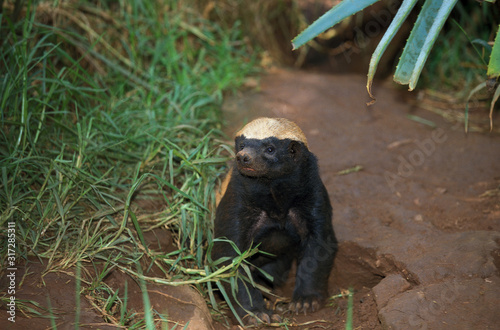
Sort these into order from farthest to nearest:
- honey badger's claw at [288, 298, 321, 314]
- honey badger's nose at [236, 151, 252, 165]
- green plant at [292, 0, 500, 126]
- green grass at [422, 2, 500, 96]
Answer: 1. green grass at [422, 2, 500, 96]
2. honey badger's claw at [288, 298, 321, 314]
3. honey badger's nose at [236, 151, 252, 165]
4. green plant at [292, 0, 500, 126]

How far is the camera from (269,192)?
A: 3.45m

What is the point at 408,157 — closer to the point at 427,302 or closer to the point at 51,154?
the point at 427,302

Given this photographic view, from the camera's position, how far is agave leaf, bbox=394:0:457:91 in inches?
121

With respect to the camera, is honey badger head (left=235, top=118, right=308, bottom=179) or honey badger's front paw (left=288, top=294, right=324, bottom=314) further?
honey badger's front paw (left=288, top=294, right=324, bottom=314)

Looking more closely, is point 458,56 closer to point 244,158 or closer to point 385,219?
point 385,219

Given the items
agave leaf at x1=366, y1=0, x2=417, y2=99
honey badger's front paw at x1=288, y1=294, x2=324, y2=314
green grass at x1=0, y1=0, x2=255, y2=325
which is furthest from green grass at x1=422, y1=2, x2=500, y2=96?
honey badger's front paw at x1=288, y1=294, x2=324, y2=314

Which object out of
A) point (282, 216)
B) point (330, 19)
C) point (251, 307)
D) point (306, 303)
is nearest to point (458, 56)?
point (330, 19)

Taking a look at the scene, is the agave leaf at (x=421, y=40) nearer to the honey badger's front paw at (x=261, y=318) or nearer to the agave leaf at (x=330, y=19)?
the agave leaf at (x=330, y=19)

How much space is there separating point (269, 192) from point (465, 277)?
4.25 feet

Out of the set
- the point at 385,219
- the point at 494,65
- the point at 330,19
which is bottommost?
the point at 385,219

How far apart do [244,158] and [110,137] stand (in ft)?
5.50

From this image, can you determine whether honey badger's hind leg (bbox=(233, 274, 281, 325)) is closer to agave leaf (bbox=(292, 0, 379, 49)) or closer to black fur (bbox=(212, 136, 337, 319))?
black fur (bbox=(212, 136, 337, 319))

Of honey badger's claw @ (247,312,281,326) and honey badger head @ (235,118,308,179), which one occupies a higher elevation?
honey badger head @ (235,118,308,179)

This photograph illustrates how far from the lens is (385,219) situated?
160 inches
